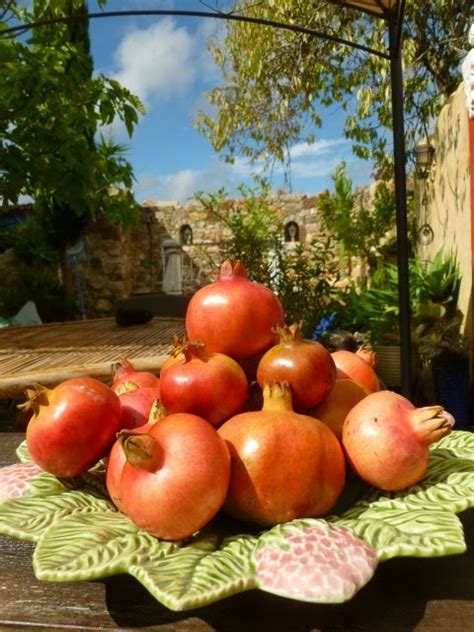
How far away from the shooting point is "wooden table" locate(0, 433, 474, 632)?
1.72 feet

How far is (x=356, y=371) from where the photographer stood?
817 millimetres

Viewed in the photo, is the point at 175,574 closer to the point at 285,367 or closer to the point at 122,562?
the point at 122,562

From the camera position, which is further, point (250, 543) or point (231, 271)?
point (231, 271)

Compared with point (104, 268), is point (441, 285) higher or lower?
lower

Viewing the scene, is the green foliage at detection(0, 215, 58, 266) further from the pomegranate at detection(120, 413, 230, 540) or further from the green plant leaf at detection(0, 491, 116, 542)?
the pomegranate at detection(120, 413, 230, 540)

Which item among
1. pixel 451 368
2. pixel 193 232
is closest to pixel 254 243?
pixel 451 368

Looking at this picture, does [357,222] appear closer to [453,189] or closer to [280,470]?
[453,189]

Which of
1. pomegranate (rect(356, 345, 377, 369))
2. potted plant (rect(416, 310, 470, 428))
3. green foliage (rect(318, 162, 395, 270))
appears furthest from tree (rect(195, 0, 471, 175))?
pomegranate (rect(356, 345, 377, 369))

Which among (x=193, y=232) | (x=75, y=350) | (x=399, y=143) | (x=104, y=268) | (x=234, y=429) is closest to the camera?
(x=234, y=429)

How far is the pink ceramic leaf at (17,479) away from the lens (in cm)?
71

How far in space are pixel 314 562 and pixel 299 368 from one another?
0.73 ft

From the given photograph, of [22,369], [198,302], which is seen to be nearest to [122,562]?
[198,302]

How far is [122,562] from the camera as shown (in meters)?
0.51

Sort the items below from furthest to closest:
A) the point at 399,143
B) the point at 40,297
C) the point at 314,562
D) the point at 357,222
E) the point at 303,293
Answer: the point at 40,297 → the point at 357,222 → the point at 303,293 → the point at 399,143 → the point at 314,562
